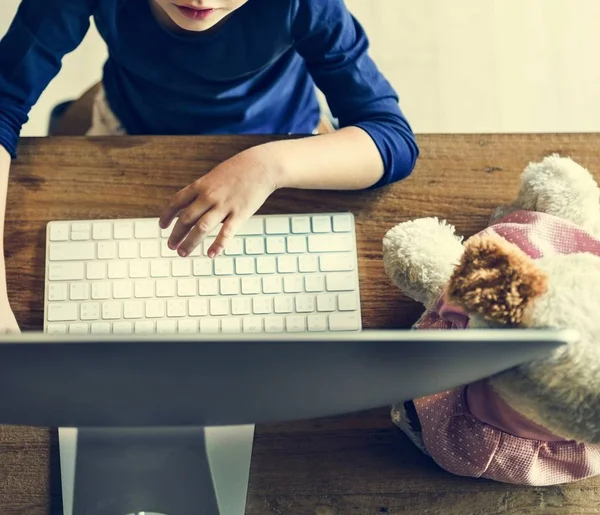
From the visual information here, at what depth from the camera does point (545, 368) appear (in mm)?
386

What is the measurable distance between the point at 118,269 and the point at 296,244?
17 centimetres

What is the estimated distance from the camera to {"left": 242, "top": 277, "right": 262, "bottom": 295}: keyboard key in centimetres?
63

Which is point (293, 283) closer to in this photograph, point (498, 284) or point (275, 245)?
point (275, 245)

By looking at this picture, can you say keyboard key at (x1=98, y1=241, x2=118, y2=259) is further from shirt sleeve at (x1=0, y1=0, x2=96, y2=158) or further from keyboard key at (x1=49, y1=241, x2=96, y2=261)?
shirt sleeve at (x1=0, y1=0, x2=96, y2=158)

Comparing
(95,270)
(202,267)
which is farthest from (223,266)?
(95,270)

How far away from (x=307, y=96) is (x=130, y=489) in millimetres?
552

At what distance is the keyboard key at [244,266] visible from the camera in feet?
2.10

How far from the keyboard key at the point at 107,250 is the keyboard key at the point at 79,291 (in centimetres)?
3

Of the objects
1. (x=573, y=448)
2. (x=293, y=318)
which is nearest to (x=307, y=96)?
(x=293, y=318)

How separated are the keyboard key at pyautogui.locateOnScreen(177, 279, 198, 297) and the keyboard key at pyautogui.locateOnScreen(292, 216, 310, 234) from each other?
112mm

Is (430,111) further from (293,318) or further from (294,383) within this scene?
(294,383)

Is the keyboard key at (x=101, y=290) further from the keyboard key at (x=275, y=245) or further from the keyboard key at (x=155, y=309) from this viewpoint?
the keyboard key at (x=275, y=245)

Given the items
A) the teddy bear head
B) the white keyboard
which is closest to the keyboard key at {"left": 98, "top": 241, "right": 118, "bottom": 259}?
the white keyboard

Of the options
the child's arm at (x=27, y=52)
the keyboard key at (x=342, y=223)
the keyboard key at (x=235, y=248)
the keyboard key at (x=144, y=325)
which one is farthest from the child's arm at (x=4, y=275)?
the keyboard key at (x=342, y=223)
